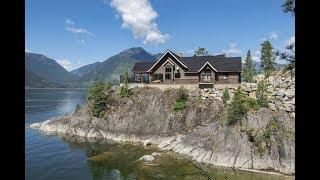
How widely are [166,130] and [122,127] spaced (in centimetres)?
910

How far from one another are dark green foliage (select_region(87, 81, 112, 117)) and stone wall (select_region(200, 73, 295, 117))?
19597mm

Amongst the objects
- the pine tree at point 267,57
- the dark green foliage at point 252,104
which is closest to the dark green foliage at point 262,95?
the dark green foliage at point 252,104

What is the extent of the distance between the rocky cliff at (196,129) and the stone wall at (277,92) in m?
1.34

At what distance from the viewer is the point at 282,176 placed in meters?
43.5

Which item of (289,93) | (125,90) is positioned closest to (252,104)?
(289,93)

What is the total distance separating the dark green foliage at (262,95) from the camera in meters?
57.3

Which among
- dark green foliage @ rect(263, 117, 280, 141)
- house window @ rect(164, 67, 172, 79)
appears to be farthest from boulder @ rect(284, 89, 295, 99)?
house window @ rect(164, 67, 172, 79)

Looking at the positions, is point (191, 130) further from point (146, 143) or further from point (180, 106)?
point (146, 143)

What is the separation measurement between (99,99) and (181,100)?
55.4 ft

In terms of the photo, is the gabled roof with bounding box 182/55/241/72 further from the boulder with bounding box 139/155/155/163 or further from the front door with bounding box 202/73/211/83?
the boulder with bounding box 139/155/155/163

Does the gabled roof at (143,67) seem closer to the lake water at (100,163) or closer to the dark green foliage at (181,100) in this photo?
the dark green foliage at (181,100)

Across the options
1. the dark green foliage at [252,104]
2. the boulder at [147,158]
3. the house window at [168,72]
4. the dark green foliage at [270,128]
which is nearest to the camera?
the dark green foliage at [270,128]

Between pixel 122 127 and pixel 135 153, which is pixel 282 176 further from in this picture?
pixel 122 127

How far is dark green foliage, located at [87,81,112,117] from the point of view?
2805 inches
